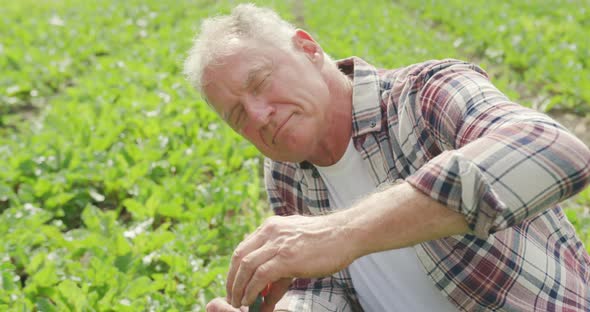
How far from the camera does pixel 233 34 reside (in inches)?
75.0

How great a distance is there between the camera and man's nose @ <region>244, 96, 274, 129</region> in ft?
6.11

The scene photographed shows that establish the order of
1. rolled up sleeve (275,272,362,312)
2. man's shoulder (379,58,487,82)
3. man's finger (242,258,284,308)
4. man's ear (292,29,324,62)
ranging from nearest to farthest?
man's finger (242,258,284,308)
man's shoulder (379,58,487,82)
man's ear (292,29,324,62)
rolled up sleeve (275,272,362,312)

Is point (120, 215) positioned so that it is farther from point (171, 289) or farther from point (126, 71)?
point (126, 71)

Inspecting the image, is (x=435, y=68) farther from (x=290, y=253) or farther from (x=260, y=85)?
(x=290, y=253)

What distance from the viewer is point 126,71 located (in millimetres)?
6645

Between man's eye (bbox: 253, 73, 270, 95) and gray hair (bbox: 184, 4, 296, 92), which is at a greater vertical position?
gray hair (bbox: 184, 4, 296, 92)

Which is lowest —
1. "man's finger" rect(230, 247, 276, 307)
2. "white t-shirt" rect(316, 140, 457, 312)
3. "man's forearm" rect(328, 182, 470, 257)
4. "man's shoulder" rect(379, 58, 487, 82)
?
"white t-shirt" rect(316, 140, 457, 312)

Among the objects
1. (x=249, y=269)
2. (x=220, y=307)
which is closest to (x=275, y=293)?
(x=249, y=269)

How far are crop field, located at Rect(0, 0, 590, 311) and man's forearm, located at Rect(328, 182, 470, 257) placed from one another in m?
1.45

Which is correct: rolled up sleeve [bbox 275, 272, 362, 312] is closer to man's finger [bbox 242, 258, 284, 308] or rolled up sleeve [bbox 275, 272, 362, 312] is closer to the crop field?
the crop field

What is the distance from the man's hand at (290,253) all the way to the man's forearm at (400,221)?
0.14ft

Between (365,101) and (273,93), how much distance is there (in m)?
0.32

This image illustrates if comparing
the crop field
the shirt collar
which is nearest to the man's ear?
the shirt collar

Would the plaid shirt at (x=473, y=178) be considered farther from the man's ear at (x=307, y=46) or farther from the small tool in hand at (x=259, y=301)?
the small tool in hand at (x=259, y=301)
